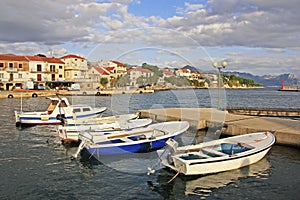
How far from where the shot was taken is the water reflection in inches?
394

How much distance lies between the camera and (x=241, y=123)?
1844cm

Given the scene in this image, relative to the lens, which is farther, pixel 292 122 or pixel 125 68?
pixel 292 122

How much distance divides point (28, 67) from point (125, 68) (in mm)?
66910

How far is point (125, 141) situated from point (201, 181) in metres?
4.67

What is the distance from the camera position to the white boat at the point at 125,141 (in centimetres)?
1325

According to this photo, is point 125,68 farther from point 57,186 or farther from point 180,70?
point 57,186

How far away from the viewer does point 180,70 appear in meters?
13.2

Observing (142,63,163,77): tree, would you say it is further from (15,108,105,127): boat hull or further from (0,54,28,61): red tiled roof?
(0,54,28,61): red tiled roof

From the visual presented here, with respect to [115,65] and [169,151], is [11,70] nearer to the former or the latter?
[115,65]

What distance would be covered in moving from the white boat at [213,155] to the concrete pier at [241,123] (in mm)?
1925

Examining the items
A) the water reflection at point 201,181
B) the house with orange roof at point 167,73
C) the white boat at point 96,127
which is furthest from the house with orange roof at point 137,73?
the water reflection at point 201,181

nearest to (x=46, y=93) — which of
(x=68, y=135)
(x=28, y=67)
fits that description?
(x=28, y=67)

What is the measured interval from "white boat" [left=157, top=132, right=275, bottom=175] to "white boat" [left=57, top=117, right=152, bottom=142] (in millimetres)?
6159

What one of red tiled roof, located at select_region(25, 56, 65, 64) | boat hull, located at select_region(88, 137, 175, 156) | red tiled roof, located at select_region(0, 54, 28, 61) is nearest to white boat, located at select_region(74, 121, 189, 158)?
boat hull, located at select_region(88, 137, 175, 156)
